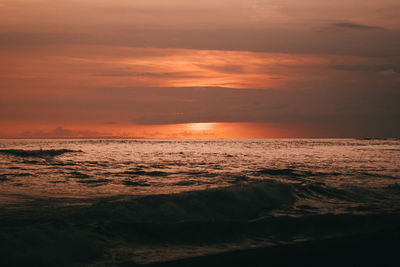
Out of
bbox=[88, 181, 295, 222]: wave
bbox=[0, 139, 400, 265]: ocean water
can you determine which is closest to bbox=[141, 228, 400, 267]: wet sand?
bbox=[0, 139, 400, 265]: ocean water

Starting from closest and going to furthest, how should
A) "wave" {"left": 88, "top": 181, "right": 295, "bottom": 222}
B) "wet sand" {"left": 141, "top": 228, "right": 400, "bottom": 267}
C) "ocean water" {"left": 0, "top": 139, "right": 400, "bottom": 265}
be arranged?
"wet sand" {"left": 141, "top": 228, "right": 400, "bottom": 267}, "ocean water" {"left": 0, "top": 139, "right": 400, "bottom": 265}, "wave" {"left": 88, "top": 181, "right": 295, "bottom": 222}

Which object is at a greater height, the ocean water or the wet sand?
the wet sand

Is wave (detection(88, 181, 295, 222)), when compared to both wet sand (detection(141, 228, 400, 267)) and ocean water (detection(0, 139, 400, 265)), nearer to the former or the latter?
ocean water (detection(0, 139, 400, 265))

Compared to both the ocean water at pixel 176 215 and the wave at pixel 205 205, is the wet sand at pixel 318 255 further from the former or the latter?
the wave at pixel 205 205

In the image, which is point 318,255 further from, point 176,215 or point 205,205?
point 205,205

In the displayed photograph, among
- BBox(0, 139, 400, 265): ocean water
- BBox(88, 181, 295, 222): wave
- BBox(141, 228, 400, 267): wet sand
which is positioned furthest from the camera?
BBox(88, 181, 295, 222): wave

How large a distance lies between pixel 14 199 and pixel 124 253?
7.19m

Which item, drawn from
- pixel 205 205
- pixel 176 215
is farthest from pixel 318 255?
pixel 205 205

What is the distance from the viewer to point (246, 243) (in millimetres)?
7848

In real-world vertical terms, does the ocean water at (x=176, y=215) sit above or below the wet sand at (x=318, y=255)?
below

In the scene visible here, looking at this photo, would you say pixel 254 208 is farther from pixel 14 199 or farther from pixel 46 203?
pixel 14 199

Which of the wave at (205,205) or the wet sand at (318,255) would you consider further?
the wave at (205,205)

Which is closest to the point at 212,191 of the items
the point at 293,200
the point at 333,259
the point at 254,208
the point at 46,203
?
the point at 254,208

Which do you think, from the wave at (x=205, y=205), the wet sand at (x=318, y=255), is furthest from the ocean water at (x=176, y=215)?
the wet sand at (x=318, y=255)
